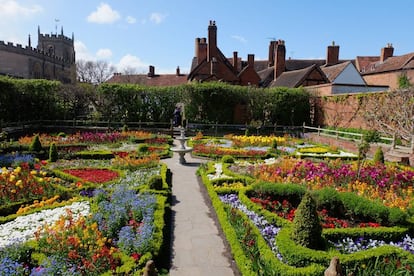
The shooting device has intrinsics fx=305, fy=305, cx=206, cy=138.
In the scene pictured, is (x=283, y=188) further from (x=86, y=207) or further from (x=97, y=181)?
(x=97, y=181)

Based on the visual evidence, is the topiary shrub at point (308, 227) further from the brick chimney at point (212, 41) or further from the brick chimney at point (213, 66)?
the brick chimney at point (212, 41)

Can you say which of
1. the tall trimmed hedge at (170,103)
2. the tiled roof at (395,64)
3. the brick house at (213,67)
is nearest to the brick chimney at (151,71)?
the brick house at (213,67)

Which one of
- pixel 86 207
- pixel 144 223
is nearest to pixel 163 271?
pixel 144 223

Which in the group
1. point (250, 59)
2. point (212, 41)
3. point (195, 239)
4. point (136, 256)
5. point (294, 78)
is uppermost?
point (212, 41)

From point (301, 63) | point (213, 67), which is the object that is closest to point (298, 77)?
point (213, 67)

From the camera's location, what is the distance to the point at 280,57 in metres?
36.8

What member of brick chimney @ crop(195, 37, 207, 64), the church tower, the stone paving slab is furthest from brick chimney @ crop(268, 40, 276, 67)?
the church tower

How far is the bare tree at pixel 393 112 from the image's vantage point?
15.7 metres

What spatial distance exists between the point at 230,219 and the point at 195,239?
0.87m

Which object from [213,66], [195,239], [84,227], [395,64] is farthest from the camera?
[395,64]

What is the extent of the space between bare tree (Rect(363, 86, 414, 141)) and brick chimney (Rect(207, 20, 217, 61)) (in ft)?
59.1

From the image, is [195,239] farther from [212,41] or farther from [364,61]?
[364,61]

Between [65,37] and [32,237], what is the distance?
243ft

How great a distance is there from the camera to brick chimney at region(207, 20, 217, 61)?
32.5 meters
